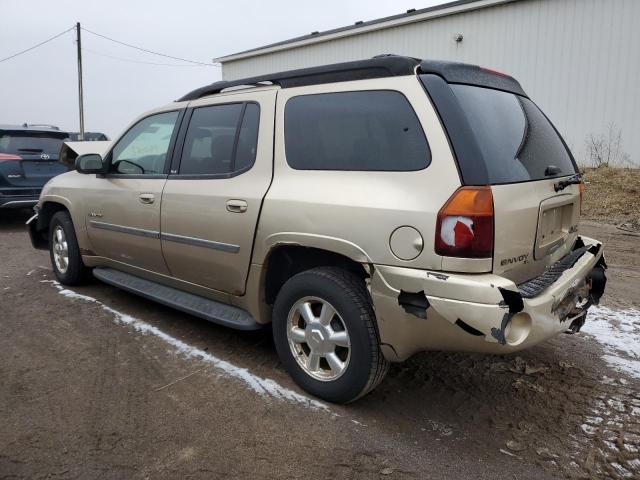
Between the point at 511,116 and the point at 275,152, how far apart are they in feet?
4.59

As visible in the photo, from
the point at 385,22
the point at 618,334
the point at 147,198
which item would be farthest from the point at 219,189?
the point at 385,22

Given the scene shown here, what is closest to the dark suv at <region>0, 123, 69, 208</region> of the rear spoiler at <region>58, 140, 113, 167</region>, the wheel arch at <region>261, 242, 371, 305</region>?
the rear spoiler at <region>58, 140, 113, 167</region>

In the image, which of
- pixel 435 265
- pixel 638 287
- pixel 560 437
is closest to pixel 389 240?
pixel 435 265

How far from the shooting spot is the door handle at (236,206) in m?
3.21

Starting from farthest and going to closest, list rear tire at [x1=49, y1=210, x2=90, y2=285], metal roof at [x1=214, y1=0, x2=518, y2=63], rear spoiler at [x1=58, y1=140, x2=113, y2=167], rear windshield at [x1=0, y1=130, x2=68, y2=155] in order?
metal roof at [x1=214, y1=0, x2=518, y2=63], rear windshield at [x1=0, y1=130, x2=68, y2=155], rear spoiler at [x1=58, y1=140, x2=113, y2=167], rear tire at [x1=49, y1=210, x2=90, y2=285]

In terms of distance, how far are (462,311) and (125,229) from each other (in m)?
2.93

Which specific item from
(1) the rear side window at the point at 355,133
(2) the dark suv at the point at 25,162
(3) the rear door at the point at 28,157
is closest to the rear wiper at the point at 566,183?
(1) the rear side window at the point at 355,133

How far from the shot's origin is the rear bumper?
2.34 m

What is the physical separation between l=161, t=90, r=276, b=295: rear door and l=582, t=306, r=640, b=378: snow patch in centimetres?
261

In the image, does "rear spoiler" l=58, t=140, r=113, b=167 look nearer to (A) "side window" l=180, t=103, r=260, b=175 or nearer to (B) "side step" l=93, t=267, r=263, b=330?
(B) "side step" l=93, t=267, r=263, b=330

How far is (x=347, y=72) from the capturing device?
2904 mm

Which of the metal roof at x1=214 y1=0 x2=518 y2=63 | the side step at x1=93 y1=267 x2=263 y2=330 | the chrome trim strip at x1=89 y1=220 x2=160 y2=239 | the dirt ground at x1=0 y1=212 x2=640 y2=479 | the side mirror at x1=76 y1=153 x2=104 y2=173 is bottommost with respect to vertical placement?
the dirt ground at x1=0 y1=212 x2=640 y2=479

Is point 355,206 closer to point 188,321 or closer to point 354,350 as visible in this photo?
point 354,350

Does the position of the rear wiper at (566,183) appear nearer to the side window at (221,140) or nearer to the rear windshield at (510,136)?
the rear windshield at (510,136)
